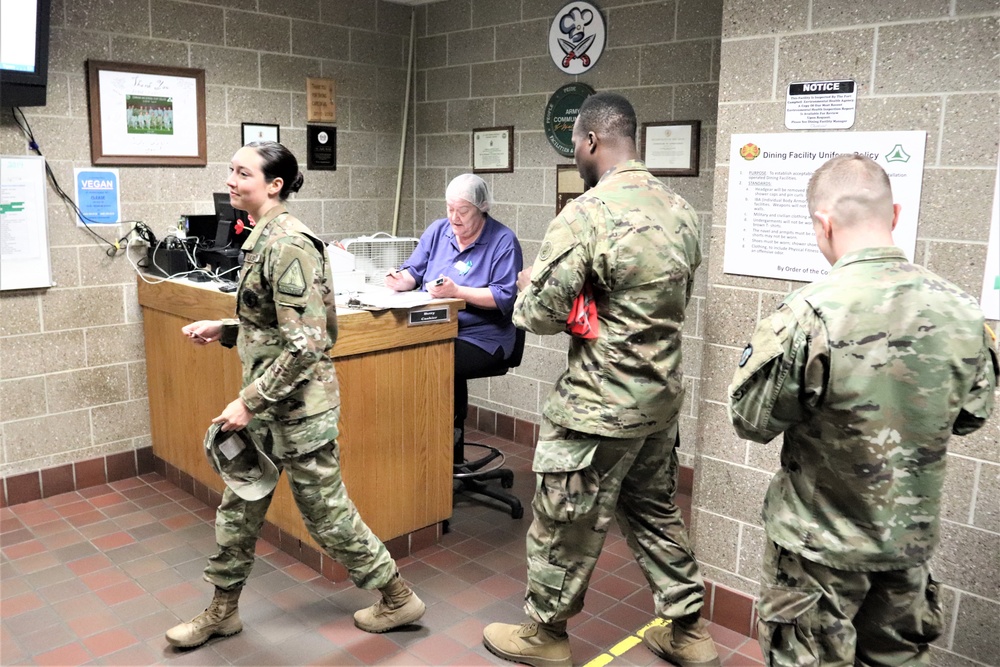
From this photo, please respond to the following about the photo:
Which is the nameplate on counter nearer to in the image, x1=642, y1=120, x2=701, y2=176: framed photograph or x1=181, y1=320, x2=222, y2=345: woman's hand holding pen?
x1=181, y1=320, x2=222, y2=345: woman's hand holding pen

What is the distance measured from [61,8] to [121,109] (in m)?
0.48

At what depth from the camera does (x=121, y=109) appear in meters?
3.89

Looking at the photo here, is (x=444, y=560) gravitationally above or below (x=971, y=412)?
below

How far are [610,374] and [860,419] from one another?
0.76m

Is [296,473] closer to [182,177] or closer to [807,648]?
[807,648]

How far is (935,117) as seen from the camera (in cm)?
220

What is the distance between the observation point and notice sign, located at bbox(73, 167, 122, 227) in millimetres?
3809

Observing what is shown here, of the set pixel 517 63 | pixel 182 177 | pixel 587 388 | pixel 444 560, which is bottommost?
pixel 444 560

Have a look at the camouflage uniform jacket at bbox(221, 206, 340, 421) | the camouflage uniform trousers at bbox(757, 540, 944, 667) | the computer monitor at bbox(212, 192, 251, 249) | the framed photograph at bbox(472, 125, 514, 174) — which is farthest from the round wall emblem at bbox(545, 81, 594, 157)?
the camouflage uniform trousers at bbox(757, 540, 944, 667)

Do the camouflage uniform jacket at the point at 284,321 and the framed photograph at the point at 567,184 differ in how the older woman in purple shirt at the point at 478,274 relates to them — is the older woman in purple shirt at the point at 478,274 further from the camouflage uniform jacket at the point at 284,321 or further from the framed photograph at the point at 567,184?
the camouflage uniform jacket at the point at 284,321

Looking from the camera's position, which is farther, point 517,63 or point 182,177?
point 517,63

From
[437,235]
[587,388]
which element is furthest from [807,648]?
[437,235]

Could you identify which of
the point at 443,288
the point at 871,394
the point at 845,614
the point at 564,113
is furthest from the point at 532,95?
the point at 845,614

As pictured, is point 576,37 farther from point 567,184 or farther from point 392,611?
point 392,611
